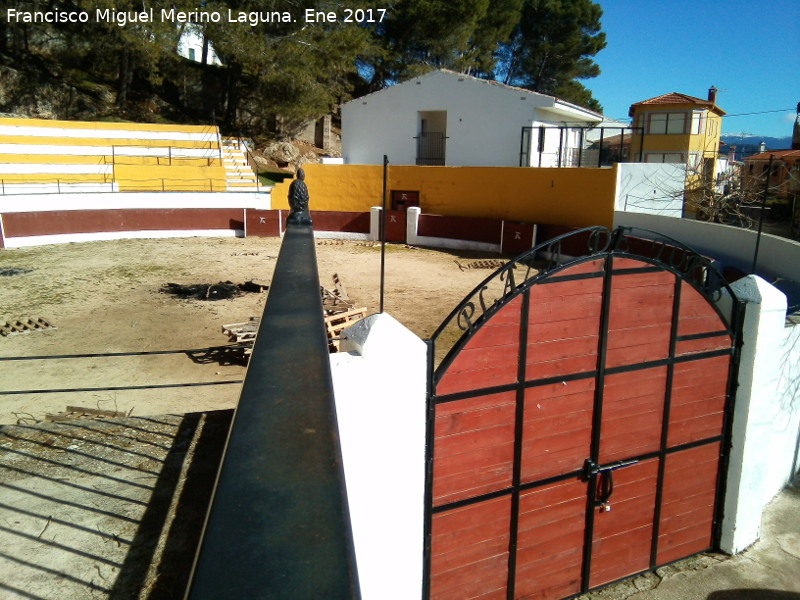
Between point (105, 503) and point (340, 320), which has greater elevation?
point (105, 503)

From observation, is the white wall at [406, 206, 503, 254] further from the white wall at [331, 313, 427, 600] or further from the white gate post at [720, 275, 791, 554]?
the white wall at [331, 313, 427, 600]

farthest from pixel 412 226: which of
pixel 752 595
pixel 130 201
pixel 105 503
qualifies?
pixel 105 503

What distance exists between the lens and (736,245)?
43.0 ft

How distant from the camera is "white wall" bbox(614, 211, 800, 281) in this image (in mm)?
10755

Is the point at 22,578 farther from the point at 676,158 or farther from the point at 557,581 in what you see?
the point at 676,158

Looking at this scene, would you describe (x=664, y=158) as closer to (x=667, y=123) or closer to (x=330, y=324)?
(x=667, y=123)

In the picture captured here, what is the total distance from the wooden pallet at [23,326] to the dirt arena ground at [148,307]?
23 centimetres

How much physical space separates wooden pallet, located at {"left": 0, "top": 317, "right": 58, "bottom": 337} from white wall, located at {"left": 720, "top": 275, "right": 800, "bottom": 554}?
12093mm

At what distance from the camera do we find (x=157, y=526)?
360cm

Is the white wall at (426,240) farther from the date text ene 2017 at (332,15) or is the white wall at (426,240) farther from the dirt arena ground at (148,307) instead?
the date text ene 2017 at (332,15)

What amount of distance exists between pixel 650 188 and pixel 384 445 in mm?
17406

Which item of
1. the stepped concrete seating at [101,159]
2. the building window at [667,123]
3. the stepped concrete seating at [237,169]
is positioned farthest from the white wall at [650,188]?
the building window at [667,123]

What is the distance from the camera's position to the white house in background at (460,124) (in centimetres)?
2586

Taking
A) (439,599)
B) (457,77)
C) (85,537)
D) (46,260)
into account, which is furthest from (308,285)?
(457,77)
